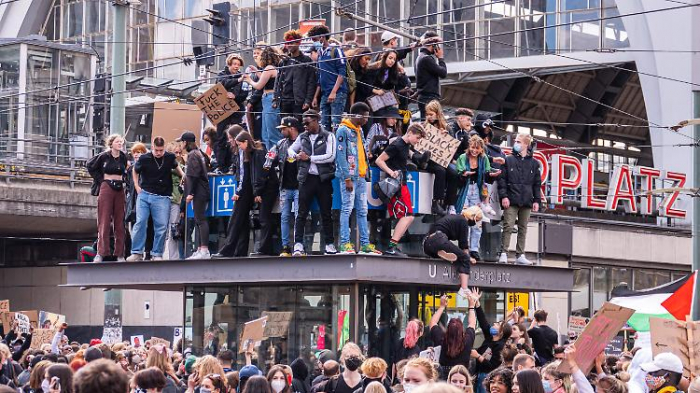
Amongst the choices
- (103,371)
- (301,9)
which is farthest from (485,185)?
(301,9)

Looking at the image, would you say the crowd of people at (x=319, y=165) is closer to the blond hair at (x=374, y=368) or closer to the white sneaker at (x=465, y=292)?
the white sneaker at (x=465, y=292)

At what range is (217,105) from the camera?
21938 millimetres

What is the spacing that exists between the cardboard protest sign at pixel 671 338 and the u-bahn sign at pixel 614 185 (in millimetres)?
22328

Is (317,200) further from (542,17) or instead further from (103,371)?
(542,17)

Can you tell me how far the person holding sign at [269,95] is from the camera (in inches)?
832

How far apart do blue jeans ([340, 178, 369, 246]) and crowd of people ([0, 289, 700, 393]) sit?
1.50m

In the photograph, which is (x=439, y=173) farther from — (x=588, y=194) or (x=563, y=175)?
(x=588, y=194)

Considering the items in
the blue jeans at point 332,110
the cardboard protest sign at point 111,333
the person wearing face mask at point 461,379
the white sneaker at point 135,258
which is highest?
the blue jeans at point 332,110

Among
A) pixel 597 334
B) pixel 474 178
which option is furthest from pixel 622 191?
pixel 597 334

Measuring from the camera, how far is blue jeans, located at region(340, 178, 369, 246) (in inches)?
768

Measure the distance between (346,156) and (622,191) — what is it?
70.4 feet

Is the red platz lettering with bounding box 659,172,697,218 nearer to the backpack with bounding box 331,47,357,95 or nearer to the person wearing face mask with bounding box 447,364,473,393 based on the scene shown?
the backpack with bounding box 331,47,357,95

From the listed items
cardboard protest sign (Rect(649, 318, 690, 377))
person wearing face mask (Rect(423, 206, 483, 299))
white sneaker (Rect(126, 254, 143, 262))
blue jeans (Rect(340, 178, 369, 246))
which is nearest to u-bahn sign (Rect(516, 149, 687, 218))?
white sneaker (Rect(126, 254, 143, 262))

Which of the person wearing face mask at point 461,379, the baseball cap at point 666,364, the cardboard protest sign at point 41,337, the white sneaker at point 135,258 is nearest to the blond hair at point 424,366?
the person wearing face mask at point 461,379
